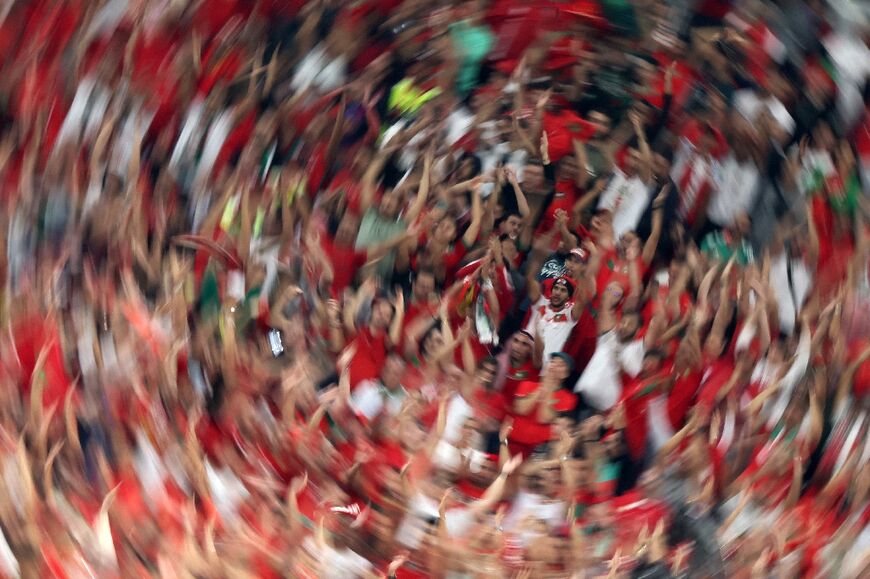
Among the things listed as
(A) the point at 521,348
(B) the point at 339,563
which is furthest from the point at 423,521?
(A) the point at 521,348

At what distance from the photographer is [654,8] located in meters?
1.38

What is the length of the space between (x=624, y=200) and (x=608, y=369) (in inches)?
14.4

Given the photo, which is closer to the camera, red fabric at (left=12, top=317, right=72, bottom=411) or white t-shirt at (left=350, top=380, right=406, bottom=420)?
red fabric at (left=12, top=317, right=72, bottom=411)

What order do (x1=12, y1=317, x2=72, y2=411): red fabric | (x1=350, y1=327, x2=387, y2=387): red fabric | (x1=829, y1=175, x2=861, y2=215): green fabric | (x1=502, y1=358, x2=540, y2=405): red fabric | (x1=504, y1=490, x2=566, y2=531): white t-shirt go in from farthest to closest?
(x1=502, y1=358, x2=540, y2=405): red fabric < (x1=350, y1=327, x2=387, y2=387): red fabric < (x1=504, y1=490, x2=566, y2=531): white t-shirt < (x1=829, y1=175, x2=861, y2=215): green fabric < (x1=12, y1=317, x2=72, y2=411): red fabric

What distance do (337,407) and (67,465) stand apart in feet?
1.60

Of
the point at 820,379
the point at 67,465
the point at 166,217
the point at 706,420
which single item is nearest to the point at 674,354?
the point at 706,420

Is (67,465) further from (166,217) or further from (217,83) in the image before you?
(217,83)

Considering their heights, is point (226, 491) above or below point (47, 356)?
below

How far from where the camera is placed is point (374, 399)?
57.2 inches

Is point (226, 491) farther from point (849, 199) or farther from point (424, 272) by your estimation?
point (849, 199)

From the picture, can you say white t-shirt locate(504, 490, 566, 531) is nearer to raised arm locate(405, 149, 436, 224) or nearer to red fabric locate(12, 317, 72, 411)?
raised arm locate(405, 149, 436, 224)

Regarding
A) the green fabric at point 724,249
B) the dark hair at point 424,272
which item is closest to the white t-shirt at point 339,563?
the dark hair at point 424,272

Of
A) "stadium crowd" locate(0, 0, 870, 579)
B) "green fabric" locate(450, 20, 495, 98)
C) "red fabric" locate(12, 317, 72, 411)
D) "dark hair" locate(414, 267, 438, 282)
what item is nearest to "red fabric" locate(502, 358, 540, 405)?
"stadium crowd" locate(0, 0, 870, 579)

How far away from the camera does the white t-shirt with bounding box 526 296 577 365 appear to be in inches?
64.3
